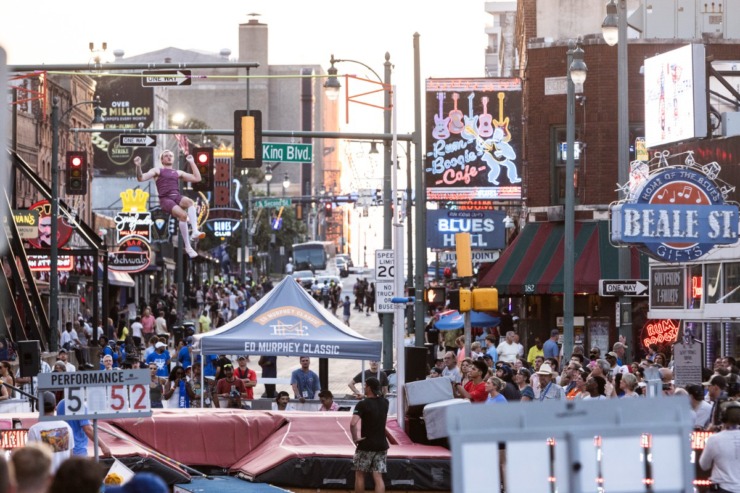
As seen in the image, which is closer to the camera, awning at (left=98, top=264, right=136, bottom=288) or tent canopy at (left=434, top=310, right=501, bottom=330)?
tent canopy at (left=434, top=310, right=501, bottom=330)

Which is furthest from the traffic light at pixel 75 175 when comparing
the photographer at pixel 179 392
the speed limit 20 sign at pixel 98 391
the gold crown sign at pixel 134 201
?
the gold crown sign at pixel 134 201

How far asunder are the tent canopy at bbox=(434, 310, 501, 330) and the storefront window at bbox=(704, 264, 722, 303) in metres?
14.9

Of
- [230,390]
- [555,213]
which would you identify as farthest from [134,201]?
[230,390]

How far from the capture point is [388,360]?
108 feet

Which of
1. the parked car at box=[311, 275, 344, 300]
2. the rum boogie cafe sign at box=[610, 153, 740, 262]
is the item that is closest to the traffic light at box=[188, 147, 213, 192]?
the rum boogie cafe sign at box=[610, 153, 740, 262]

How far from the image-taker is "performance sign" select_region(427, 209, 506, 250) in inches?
1563

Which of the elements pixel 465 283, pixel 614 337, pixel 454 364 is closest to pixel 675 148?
pixel 465 283

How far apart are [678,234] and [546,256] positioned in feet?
55.3

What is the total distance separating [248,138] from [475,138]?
1230cm

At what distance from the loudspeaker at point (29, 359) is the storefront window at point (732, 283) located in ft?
40.1

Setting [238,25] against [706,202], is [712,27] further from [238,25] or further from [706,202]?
[238,25]

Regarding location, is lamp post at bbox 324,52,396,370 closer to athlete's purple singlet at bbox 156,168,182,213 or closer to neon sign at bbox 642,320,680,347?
athlete's purple singlet at bbox 156,168,182,213

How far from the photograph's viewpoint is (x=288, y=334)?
25781 mm

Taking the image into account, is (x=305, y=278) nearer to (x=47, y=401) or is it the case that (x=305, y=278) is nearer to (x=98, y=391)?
(x=47, y=401)
